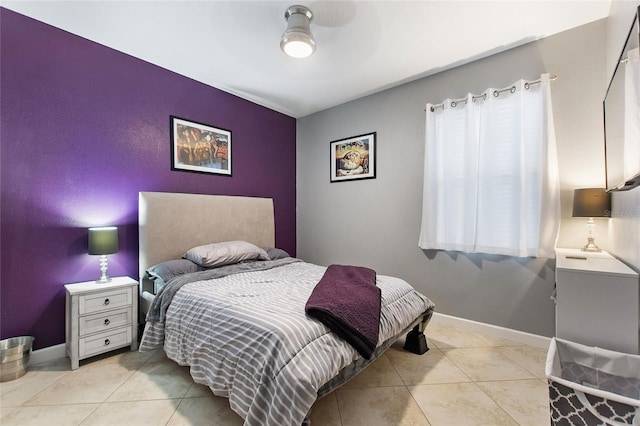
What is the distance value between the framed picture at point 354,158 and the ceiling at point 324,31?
76cm

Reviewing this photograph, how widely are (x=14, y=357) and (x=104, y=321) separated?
535 mm

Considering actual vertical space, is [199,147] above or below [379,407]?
above

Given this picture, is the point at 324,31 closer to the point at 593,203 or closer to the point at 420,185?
the point at 420,185

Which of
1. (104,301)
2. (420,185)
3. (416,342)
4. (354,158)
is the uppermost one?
(354,158)

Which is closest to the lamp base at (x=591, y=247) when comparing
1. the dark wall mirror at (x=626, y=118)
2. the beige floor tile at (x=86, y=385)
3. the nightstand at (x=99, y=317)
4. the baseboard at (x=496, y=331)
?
Result: the dark wall mirror at (x=626, y=118)

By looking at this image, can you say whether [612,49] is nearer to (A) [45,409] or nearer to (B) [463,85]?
(B) [463,85]

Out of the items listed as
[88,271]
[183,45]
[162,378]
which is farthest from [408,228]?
[88,271]

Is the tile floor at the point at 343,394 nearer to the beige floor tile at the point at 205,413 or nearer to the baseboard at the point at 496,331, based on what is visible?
the beige floor tile at the point at 205,413

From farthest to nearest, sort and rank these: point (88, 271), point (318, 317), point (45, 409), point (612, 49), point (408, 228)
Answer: point (408, 228) → point (88, 271) → point (612, 49) → point (45, 409) → point (318, 317)

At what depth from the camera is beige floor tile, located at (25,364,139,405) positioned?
1.77m

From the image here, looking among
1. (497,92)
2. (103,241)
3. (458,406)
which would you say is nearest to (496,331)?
(458,406)

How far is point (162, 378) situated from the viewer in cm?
202

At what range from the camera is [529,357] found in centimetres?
229

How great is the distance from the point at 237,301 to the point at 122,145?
2.05 m
